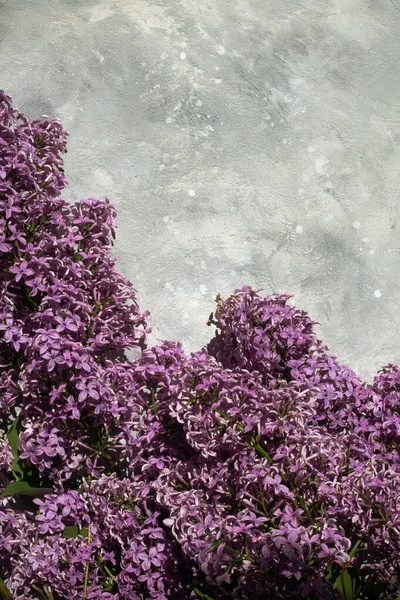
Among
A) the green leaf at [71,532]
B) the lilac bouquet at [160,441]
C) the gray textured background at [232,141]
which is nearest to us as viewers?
the lilac bouquet at [160,441]

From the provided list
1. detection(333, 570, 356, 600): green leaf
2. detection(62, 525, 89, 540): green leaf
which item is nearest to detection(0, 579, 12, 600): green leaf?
detection(62, 525, 89, 540): green leaf

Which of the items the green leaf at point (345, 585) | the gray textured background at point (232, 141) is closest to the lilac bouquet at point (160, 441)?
the green leaf at point (345, 585)

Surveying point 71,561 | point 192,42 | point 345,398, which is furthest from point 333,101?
point 71,561

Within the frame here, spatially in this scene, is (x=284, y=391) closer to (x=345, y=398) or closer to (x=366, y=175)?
(x=345, y=398)

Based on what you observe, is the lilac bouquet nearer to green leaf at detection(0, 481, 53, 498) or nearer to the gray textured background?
green leaf at detection(0, 481, 53, 498)

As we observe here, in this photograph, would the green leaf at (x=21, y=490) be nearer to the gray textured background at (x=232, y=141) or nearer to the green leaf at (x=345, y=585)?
the gray textured background at (x=232, y=141)

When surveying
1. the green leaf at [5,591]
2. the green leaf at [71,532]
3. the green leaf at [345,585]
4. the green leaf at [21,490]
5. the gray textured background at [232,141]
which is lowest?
the green leaf at [5,591]

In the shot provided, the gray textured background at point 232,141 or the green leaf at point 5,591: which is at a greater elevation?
the gray textured background at point 232,141
